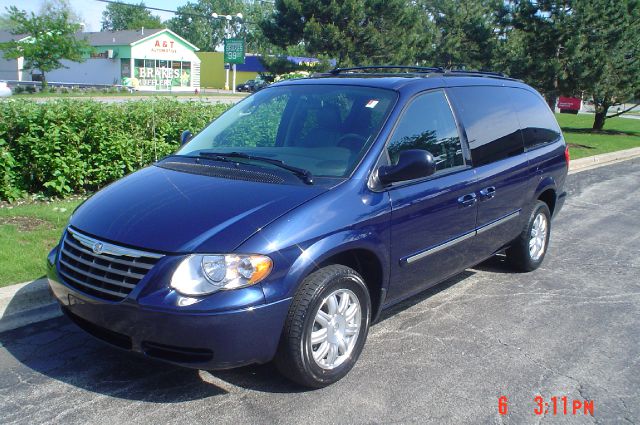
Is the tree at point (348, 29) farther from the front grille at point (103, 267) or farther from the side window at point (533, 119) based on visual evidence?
the front grille at point (103, 267)

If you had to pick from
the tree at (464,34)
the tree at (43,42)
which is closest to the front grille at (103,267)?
the tree at (464,34)

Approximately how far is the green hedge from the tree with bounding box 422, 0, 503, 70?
56.1ft

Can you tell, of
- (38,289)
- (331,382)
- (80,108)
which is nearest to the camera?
(331,382)

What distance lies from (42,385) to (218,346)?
1.28 meters

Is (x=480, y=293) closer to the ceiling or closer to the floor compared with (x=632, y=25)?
closer to the floor

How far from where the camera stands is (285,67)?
21.0 m

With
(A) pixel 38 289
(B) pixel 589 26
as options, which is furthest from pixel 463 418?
(B) pixel 589 26

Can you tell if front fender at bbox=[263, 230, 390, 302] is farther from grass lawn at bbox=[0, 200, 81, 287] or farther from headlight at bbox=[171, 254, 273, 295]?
grass lawn at bbox=[0, 200, 81, 287]

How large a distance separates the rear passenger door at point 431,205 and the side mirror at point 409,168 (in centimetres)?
12

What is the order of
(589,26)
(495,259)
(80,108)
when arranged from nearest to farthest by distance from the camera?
1. (495,259)
2. (80,108)
3. (589,26)

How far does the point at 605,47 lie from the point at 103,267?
835 inches

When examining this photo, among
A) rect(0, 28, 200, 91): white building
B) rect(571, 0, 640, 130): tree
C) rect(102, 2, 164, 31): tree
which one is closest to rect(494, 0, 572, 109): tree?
rect(571, 0, 640, 130): tree

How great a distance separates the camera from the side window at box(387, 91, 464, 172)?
4426mm

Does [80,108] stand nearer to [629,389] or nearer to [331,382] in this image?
[331,382]
